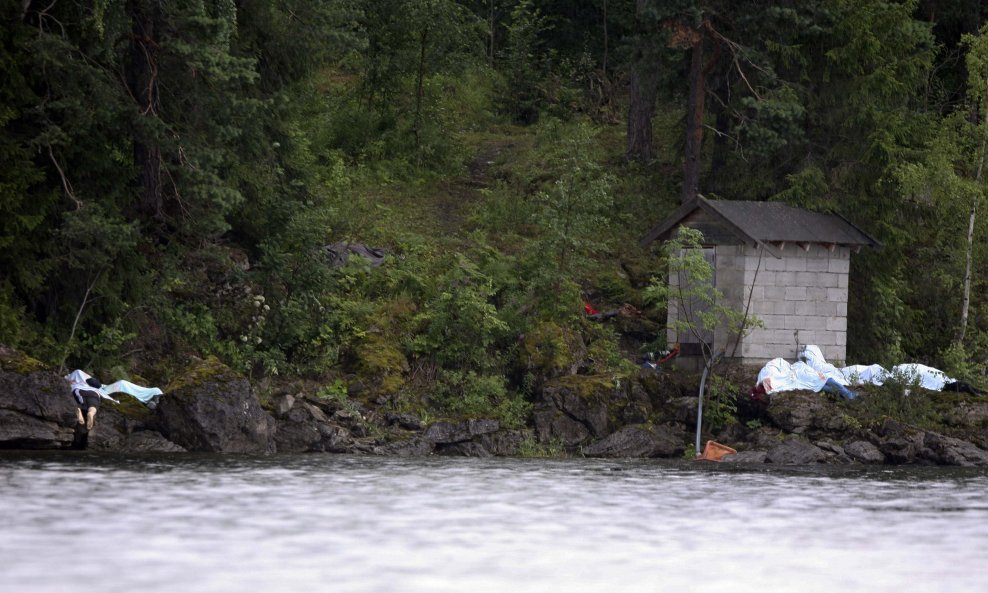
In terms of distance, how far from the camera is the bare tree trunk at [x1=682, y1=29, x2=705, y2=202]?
30.0 m

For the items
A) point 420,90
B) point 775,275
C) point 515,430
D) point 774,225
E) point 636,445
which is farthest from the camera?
point 420,90

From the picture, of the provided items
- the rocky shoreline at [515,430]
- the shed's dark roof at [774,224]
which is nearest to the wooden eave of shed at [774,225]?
the shed's dark roof at [774,224]

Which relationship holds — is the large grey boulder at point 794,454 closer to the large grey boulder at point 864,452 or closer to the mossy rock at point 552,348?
the large grey boulder at point 864,452

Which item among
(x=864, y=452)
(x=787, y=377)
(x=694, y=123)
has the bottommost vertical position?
(x=864, y=452)

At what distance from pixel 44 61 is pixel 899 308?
18.6 m

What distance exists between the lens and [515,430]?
22.2m

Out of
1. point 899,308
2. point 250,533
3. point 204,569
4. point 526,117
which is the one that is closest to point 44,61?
point 250,533

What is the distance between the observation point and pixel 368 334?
24.2 meters

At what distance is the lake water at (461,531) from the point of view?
7.95 m

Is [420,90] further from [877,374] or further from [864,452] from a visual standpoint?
[864,452]

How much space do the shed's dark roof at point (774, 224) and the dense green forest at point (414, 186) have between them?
1.12 m

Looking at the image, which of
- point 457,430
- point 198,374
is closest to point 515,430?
point 457,430

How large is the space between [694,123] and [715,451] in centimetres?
1108

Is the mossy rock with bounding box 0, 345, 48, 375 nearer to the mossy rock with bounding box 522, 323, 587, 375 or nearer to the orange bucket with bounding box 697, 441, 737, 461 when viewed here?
the mossy rock with bounding box 522, 323, 587, 375
